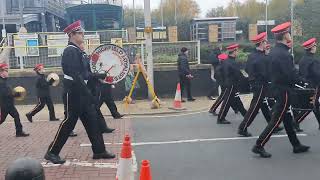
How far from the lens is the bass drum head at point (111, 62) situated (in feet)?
32.1

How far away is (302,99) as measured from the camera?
24.8 ft

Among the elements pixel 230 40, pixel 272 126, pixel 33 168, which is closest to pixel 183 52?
pixel 272 126

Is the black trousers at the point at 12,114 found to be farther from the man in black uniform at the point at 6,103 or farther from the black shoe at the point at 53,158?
the black shoe at the point at 53,158

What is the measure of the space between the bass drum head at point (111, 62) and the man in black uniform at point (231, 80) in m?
2.12

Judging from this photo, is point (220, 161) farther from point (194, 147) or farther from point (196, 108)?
point (196, 108)

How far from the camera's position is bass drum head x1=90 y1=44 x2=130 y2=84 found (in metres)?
9.79

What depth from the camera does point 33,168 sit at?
11.9 feet

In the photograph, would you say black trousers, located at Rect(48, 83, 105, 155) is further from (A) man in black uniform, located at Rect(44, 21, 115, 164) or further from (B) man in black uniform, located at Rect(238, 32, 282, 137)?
(B) man in black uniform, located at Rect(238, 32, 282, 137)

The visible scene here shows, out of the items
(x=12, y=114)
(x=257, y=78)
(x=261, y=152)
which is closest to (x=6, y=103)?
(x=12, y=114)

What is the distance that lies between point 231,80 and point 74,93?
422cm

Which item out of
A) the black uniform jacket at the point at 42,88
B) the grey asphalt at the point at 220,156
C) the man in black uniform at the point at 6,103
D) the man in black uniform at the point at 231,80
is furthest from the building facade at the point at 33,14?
the grey asphalt at the point at 220,156

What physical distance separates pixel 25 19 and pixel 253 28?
53.3ft

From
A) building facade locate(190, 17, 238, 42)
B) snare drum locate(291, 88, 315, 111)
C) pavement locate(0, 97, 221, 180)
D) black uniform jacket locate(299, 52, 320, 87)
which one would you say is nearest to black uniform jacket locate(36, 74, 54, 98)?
pavement locate(0, 97, 221, 180)

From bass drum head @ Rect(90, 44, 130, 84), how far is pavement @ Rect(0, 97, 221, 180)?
1153 mm
